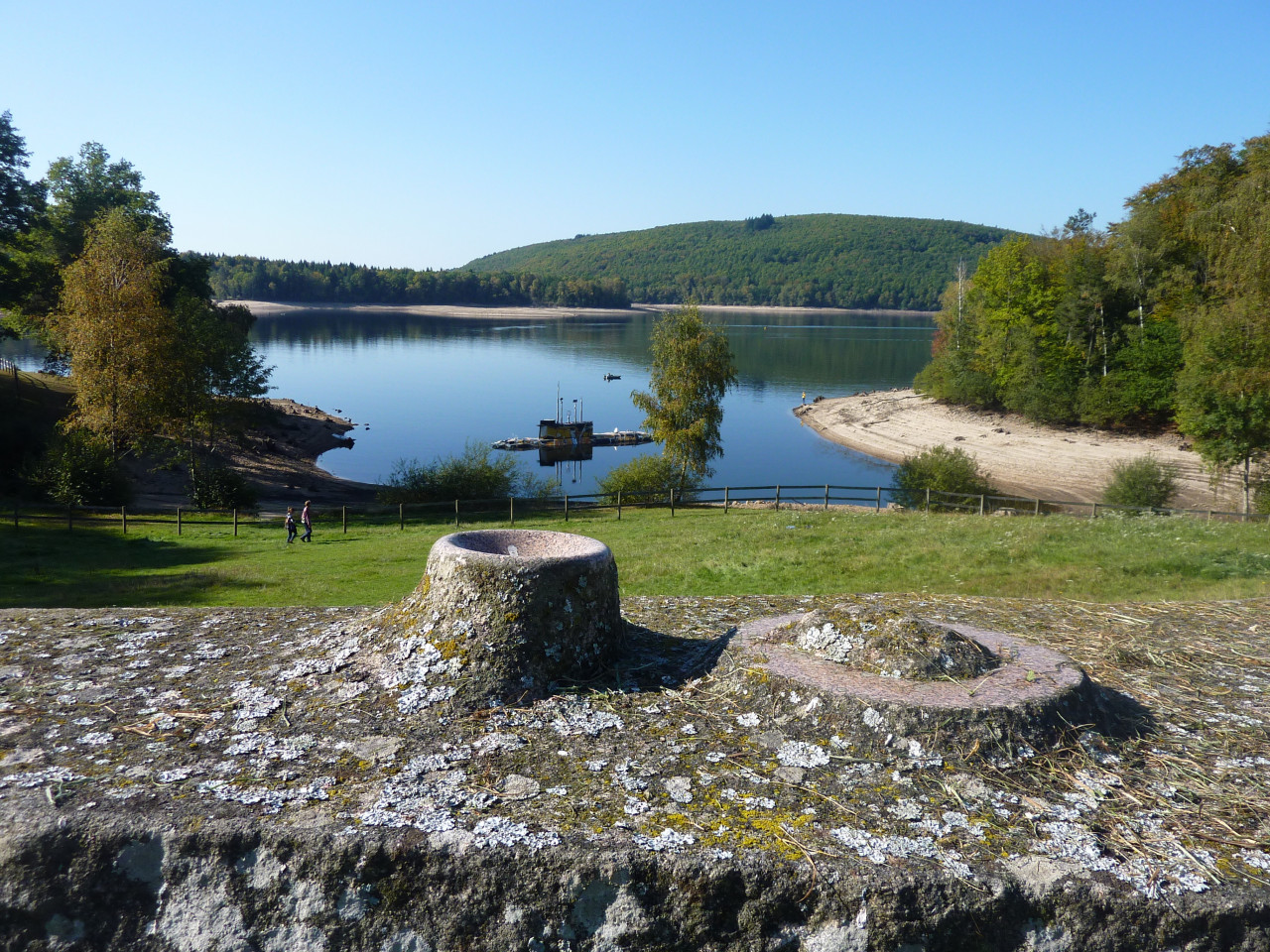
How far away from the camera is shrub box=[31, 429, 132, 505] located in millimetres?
30250

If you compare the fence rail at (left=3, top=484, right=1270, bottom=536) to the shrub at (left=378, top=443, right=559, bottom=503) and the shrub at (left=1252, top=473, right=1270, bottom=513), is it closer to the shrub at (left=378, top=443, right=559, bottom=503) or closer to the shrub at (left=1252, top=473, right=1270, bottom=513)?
the shrub at (left=378, top=443, right=559, bottom=503)

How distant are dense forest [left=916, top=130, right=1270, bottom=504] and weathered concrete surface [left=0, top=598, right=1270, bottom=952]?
38.2 meters

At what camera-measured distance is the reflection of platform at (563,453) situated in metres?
67.8

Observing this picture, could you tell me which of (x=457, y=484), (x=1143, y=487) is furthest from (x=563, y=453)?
(x=1143, y=487)

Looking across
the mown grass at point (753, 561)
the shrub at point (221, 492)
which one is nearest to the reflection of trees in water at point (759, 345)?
the shrub at point (221, 492)

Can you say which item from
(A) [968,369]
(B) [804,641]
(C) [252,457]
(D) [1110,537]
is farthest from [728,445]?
Answer: (B) [804,641]

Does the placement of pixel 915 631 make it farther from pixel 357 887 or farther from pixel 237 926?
pixel 237 926

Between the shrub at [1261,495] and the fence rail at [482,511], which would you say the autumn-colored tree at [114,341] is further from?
the shrub at [1261,495]

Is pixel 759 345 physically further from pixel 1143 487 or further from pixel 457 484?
pixel 457 484

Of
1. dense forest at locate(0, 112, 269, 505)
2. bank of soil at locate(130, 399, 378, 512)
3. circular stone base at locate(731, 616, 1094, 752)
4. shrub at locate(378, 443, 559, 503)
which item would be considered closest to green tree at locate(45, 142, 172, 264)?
dense forest at locate(0, 112, 269, 505)

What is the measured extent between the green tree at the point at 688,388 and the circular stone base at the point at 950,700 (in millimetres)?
41227

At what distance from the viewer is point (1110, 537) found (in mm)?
19953

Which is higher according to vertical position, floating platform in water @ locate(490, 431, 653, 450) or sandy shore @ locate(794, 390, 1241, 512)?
sandy shore @ locate(794, 390, 1241, 512)

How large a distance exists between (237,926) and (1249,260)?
4123 centimetres
